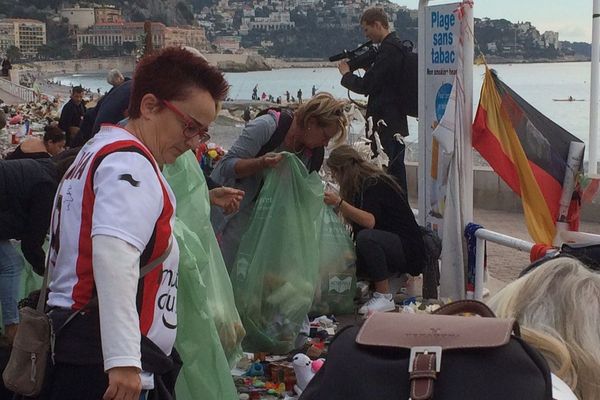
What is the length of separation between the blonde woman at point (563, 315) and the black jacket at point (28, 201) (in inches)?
116

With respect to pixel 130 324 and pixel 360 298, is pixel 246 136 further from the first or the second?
pixel 130 324

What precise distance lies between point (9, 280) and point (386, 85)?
127 inches

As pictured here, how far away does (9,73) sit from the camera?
58.7 meters

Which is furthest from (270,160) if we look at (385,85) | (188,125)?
(385,85)

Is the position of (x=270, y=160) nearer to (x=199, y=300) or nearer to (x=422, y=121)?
(x=199, y=300)

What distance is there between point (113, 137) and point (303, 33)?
111 feet

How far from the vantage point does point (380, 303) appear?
5473 millimetres

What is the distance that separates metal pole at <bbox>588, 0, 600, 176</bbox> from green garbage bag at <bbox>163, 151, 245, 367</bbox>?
235 centimetres

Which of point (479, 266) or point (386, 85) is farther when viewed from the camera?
point (386, 85)

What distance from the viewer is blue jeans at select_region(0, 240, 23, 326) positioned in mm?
4855

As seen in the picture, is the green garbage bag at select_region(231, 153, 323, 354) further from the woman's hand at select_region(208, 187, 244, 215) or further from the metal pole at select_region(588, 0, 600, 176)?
the metal pole at select_region(588, 0, 600, 176)

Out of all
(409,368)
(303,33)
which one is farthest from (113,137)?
(303,33)

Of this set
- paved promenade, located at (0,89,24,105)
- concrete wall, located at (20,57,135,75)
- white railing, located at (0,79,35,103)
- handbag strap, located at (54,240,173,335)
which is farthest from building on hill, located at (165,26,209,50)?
concrete wall, located at (20,57,135,75)

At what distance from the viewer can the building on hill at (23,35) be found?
118 m
